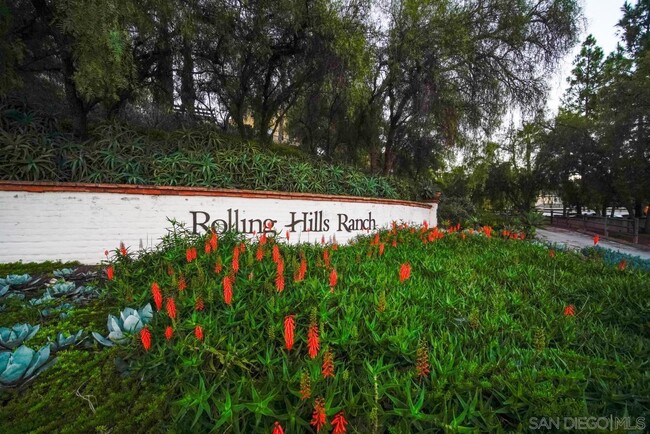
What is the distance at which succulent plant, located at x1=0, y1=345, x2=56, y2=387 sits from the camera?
1581 mm

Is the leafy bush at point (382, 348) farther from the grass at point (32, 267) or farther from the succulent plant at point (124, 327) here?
the grass at point (32, 267)

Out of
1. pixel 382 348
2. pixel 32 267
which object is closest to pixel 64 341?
pixel 382 348

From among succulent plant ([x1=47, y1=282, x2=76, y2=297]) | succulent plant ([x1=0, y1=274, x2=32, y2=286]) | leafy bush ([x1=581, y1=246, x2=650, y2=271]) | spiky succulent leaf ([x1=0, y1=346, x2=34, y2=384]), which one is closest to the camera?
spiky succulent leaf ([x1=0, y1=346, x2=34, y2=384])

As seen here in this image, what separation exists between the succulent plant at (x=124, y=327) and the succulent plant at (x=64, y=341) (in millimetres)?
177

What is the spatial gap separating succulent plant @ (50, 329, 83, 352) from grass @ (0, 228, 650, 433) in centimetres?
12

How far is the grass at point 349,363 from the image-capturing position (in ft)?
4.20

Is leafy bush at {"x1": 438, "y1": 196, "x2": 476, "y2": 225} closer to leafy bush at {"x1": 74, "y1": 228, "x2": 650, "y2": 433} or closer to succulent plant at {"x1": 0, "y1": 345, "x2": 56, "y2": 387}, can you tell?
leafy bush at {"x1": 74, "y1": 228, "x2": 650, "y2": 433}

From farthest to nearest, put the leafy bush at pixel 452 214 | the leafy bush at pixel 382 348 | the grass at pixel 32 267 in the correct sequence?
the leafy bush at pixel 452 214, the grass at pixel 32 267, the leafy bush at pixel 382 348

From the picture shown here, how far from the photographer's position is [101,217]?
15.5 ft

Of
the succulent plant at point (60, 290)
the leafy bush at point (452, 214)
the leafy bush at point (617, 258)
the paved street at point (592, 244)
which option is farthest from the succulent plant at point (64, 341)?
the leafy bush at point (452, 214)

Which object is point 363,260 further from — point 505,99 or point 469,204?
point 469,204

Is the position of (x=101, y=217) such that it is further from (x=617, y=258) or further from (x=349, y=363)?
(x=617, y=258)

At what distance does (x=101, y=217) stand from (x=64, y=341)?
344 cm

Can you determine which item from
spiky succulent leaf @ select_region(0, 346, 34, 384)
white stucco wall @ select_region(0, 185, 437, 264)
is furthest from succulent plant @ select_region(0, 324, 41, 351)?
white stucco wall @ select_region(0, 185, 437, 264)
